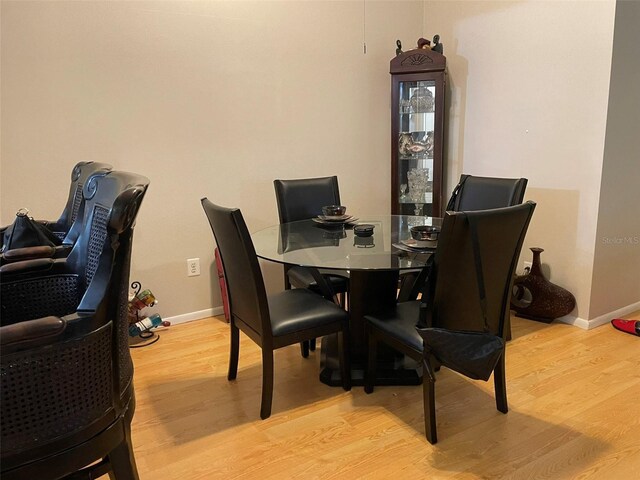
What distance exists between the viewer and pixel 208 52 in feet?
10.4

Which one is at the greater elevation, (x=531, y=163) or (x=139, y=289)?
(x=531, y=163)

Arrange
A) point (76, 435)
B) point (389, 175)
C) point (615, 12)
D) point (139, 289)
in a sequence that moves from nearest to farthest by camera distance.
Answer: point (76, 435) → point (615, 12) → point (139, 289) → point (389, 175)

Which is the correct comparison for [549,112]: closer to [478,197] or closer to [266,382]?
[478,197]

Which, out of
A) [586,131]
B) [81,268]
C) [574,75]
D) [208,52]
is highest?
[208,52]

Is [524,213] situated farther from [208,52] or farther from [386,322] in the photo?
[208,52]

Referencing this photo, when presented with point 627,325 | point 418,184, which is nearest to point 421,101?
point 418,184

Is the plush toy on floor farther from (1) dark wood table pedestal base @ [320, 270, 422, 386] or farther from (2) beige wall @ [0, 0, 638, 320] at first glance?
(1) dark wood table pedestal base @ [320, 270, 422, 386]

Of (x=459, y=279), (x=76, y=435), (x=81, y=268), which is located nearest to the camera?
(x=76, y=435)

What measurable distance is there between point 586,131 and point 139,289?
116 inches

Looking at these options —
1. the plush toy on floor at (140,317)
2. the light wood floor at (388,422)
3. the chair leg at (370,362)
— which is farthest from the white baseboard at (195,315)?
the chair leg at (370,362)

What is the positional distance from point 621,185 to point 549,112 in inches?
25.1

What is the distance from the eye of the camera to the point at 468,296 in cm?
185

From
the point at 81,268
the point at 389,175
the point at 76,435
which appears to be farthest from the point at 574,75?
the point at 76,435

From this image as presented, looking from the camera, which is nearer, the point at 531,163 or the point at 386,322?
the point at 386,322
